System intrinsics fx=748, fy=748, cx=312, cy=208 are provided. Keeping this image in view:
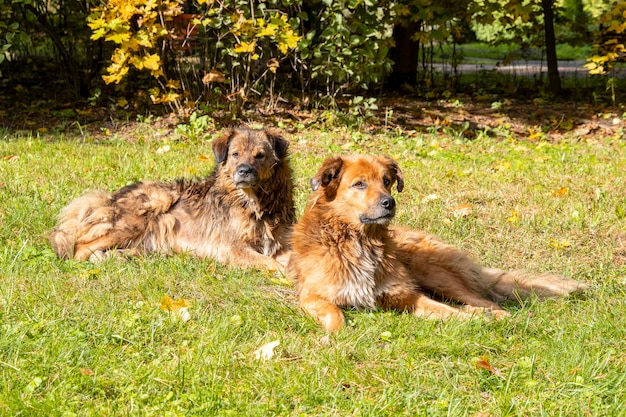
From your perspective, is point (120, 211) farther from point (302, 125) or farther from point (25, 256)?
point (302, 125)

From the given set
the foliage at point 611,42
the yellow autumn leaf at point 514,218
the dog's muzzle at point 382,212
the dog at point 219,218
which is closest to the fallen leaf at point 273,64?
the dog at point 219,218

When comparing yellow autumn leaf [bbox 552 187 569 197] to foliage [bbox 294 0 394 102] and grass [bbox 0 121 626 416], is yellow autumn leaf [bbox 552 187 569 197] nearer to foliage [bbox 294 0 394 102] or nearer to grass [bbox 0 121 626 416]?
grass [bbox 0 121 626 416]

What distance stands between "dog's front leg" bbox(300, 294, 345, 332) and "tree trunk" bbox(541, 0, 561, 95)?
10943 millimetres

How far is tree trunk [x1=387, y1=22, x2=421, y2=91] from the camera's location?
1441 centimetres

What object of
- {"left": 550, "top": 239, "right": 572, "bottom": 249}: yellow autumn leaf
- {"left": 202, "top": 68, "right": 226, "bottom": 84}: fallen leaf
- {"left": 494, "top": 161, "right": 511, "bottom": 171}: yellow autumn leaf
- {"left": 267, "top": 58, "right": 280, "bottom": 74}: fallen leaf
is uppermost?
{"left": 267, "top": 58, "right": 280, "bottom": 74}: fallen leaf

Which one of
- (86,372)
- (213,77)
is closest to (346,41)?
(213,77)

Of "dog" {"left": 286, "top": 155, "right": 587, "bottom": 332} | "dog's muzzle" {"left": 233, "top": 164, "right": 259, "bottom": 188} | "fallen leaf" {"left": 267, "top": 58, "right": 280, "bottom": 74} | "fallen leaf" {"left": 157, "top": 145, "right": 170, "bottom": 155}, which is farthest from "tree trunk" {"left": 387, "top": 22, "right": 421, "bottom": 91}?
"dog" {"left": 286, "top": 155, "right": 587, "bottom": 332}

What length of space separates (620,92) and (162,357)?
1277 centimetres

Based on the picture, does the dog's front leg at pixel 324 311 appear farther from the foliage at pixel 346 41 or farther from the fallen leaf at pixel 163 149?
the foliage at pixel 346 41

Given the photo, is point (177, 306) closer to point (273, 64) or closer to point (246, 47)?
point (246, 47)

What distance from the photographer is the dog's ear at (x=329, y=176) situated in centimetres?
527

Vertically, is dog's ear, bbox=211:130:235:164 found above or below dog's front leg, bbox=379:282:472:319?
above

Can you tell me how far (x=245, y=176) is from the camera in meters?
6.52

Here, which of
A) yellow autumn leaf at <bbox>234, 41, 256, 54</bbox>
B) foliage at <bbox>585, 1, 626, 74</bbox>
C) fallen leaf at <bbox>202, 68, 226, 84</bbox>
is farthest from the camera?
foliage at <bbox>585, 1, 626, 74</bbox>
